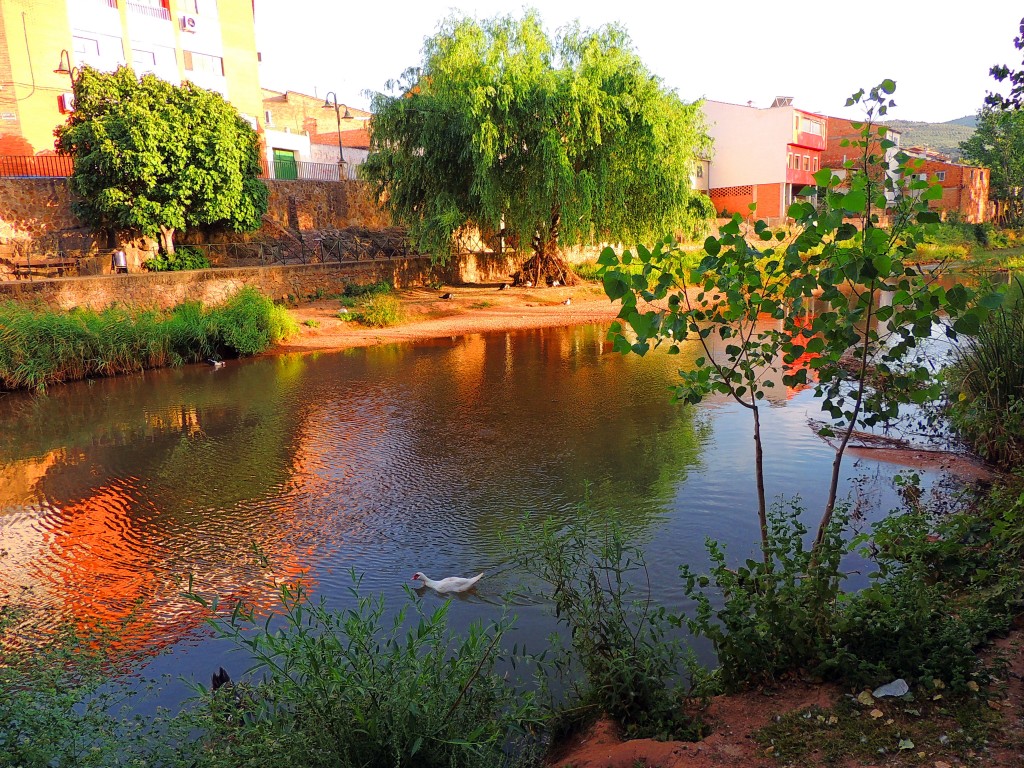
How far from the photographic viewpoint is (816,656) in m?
3.71

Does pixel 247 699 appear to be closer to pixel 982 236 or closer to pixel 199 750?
pixel 199 750

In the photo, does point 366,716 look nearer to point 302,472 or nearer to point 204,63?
point 302,472

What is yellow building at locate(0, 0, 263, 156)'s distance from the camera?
25.6 metres

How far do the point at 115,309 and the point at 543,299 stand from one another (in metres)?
12.3

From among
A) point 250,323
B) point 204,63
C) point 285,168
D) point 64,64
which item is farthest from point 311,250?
point 204,63

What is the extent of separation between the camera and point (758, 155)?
44281mm

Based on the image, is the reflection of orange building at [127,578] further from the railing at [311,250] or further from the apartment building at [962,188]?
the apartment building at [962,188]

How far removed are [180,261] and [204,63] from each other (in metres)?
14.4

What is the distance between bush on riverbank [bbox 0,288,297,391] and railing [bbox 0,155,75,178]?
10762 mm

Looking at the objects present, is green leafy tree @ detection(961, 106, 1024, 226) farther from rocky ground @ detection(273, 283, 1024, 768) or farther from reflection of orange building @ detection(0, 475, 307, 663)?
reflection of orange building @ detection(0, 475, 307, 663)

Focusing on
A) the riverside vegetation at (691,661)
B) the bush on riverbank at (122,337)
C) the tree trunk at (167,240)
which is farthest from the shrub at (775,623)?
the tree trunk at (167,240)

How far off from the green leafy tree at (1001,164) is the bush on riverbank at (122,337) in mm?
46211

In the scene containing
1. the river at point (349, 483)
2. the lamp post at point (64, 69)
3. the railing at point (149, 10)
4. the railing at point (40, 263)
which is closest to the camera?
the river at point (349, 483)

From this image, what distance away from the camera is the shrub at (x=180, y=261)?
2122 cm
